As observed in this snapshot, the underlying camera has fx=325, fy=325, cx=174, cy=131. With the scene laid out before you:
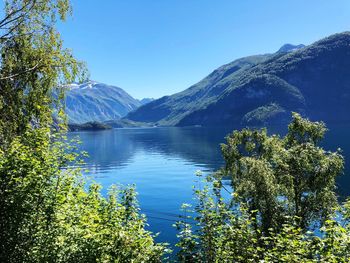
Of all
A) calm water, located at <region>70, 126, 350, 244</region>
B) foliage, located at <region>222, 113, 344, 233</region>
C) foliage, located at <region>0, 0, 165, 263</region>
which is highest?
foliage, located at <region>0, 0, 165, 263</region>

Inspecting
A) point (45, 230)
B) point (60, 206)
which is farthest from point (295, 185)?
point (45, 230)

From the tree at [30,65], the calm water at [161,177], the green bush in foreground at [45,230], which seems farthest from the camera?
the calm water at [161,177]

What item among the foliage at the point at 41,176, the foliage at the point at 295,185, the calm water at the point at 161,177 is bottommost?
the calm water at the point at 161,177

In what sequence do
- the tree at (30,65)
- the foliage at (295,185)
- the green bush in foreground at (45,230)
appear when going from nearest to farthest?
1. the green bush in foreground at (45,230)
2. the tree at (30,65)
3. the foliage at (295,185)

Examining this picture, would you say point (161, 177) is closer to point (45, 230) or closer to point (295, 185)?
point (295, 185)

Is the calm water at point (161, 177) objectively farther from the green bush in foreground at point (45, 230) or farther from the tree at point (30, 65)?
the green bush in foreground at point (45, 230)

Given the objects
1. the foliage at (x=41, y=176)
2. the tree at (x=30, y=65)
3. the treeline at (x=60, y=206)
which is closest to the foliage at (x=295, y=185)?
the treeline at (x=60, y=206)

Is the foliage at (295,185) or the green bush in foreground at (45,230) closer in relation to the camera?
the green bush in foreground at (45,230)

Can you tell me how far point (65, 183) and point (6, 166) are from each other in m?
3.28

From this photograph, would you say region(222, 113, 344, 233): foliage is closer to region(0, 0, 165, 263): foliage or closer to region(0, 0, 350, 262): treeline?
region(0, 0, 350, 262): treeline

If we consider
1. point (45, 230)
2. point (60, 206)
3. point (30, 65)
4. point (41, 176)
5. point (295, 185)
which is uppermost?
point (30, 65)

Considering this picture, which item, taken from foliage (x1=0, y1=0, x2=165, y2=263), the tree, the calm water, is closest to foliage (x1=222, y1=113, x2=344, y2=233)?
the calm water

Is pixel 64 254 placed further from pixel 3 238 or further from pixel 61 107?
pixel 61 107

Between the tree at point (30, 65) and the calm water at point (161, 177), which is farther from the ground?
the tree at point (30, 65)
